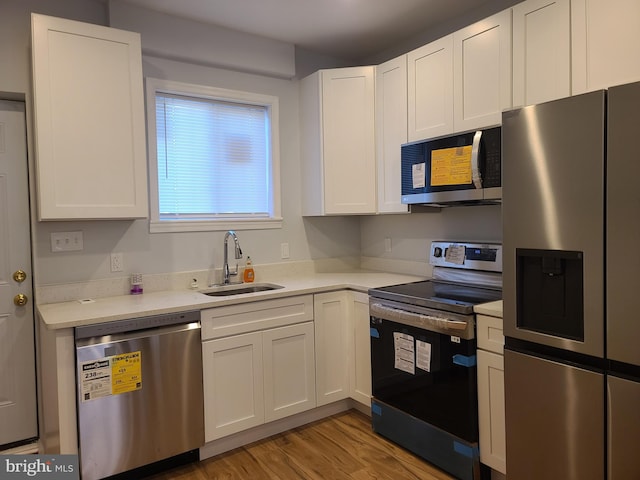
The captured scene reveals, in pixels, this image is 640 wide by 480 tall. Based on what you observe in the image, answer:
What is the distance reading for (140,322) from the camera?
223 cm

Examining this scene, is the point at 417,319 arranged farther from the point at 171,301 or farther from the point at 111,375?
the point at 111,375

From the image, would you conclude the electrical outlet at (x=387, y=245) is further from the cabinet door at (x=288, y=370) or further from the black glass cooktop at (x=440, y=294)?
the cabinet door at (x=288, y=370)

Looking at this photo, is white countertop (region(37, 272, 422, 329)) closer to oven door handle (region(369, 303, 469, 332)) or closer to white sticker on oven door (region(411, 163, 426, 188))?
oven door handle (region(369, 303, 469, 332))

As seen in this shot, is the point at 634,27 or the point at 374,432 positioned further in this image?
the point at 374,432

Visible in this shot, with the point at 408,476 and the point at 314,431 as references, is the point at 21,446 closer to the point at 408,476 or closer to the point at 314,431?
the point at 314,431

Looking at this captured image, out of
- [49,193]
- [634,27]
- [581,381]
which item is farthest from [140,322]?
[634,27]

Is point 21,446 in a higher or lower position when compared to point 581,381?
lower

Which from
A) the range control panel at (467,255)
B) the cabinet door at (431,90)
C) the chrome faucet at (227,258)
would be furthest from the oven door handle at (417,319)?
the cabinet door at (431,90)

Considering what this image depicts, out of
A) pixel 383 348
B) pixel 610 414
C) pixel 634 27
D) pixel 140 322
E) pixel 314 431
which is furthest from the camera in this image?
pixel 314 431

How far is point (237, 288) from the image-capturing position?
3.07 meters

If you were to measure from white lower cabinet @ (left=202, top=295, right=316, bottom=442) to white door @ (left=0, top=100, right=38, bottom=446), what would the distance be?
1086 mm

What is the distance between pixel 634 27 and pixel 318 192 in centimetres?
204

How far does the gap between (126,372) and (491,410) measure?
1754mm

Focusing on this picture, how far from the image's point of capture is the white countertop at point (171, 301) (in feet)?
7.05
